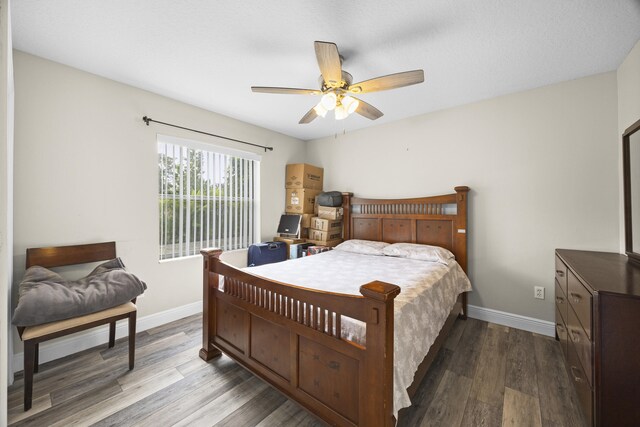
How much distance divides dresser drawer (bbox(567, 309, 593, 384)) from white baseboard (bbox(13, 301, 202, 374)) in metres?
3.42

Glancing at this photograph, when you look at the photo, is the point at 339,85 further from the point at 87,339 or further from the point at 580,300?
the point at 87,339

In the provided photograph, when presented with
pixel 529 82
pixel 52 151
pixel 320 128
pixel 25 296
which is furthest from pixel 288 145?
pixel 25 296

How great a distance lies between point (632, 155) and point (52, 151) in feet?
15.3

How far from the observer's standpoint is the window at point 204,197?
2900 millimetres

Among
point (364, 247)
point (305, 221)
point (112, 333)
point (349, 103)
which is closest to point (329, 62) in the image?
point (349, 103)

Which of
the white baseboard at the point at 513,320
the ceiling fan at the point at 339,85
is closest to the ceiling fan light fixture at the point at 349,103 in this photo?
the ceiling fan at the point at 339,85

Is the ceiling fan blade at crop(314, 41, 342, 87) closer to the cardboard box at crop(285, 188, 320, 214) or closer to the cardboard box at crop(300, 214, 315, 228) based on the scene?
the cardboard box at crop(285, 188, 320, 214)

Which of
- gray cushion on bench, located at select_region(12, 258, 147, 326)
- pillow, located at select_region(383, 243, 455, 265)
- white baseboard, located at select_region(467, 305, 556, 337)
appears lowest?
white baseboard, located at select_region(467, 305, 556, 337)

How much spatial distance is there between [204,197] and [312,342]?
96.9 inches

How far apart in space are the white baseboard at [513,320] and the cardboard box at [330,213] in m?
2.01

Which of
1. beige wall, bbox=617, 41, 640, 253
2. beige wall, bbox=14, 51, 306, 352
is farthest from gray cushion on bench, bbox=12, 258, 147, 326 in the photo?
beige wall, bbox=617, 41, 640, 253

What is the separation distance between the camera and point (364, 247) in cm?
325

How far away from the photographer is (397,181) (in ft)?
11.5

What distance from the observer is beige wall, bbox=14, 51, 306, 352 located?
2.03 meters
